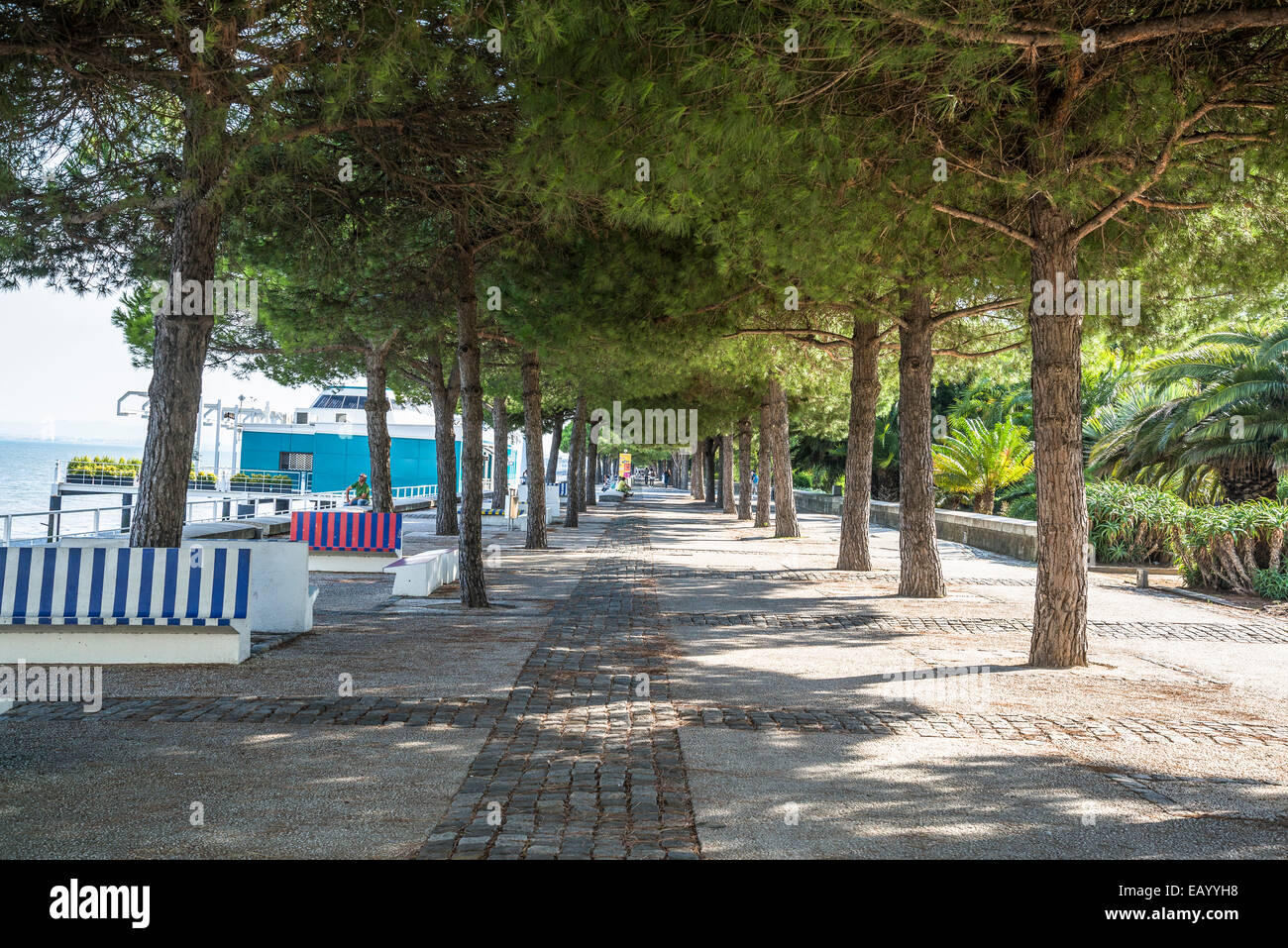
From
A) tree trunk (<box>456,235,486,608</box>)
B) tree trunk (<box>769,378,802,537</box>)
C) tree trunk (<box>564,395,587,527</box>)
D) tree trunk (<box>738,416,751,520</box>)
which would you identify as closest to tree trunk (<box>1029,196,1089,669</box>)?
tree trunk (<box>456,235,486,608</box>)

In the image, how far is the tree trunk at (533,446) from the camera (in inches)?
843

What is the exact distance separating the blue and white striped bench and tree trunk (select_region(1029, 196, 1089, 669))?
6949 millimetres

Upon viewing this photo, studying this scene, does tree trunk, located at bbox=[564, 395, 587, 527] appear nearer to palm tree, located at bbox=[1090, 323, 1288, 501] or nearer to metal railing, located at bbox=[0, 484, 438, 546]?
metal railing, located at bbox=[0, 484, 438, 546]

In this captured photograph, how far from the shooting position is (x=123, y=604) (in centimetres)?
855

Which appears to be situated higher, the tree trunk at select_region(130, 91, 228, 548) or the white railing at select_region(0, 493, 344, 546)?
the tree trunk at select_region(130, 91, 228, 548)

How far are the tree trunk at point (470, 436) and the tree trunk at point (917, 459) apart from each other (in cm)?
580

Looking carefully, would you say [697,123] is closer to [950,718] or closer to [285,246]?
[950,718]

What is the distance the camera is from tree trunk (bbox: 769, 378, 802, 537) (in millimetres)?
27641

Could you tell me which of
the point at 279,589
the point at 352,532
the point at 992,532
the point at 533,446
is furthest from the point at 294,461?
the point at 279,589

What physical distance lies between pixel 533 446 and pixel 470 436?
27.9ft

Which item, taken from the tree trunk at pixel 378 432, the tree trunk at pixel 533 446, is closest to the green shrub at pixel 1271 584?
the tree trunk at pixel 533 446

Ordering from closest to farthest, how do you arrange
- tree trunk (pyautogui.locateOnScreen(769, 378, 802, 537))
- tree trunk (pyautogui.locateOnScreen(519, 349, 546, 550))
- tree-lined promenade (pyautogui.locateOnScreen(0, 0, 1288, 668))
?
1. tree-lined promenade (pyautogui.locateOnScreen(0, 0, 1288, 668))
2. tree trunk (pyautogui.locateOnScreen(519, 349, 546, 550))
3. tree trunk (pyautogui.locateOnScreen(769, 378, 802, 537))
